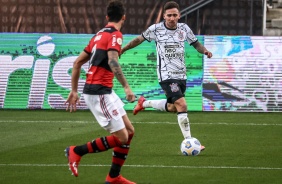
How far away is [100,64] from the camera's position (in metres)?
10.0

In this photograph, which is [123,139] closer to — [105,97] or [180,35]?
[105,97]

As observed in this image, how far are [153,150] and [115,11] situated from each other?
3.98 metres

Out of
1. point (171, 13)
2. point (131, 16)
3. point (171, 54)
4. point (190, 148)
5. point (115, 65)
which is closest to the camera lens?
point (115, 65)

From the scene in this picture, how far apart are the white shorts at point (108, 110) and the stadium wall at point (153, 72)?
40.0 ft

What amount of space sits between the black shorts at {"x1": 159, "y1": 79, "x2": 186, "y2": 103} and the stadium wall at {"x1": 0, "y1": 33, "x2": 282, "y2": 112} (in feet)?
26.7

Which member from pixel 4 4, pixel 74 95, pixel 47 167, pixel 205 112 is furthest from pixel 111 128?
pixel 4 4

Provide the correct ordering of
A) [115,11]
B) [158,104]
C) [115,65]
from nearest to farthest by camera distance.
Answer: [115,65] → [115,11] → [158,104]

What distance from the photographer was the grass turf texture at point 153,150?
1068 centimetres

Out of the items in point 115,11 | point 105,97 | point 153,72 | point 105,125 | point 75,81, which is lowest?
point 153,72

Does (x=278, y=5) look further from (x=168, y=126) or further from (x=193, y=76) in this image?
(x=168, y=126)

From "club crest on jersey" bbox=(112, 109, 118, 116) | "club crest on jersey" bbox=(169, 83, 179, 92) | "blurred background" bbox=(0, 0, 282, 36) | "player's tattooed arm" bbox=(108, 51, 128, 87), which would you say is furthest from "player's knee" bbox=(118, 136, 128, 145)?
"blurred background" bbox=(0, 0, 282, 36)

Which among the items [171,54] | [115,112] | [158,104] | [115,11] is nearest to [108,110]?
[115,112]

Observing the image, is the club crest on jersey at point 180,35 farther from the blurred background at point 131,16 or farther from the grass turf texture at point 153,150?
the blurred background at point 131,16

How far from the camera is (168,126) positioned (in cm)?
1798
